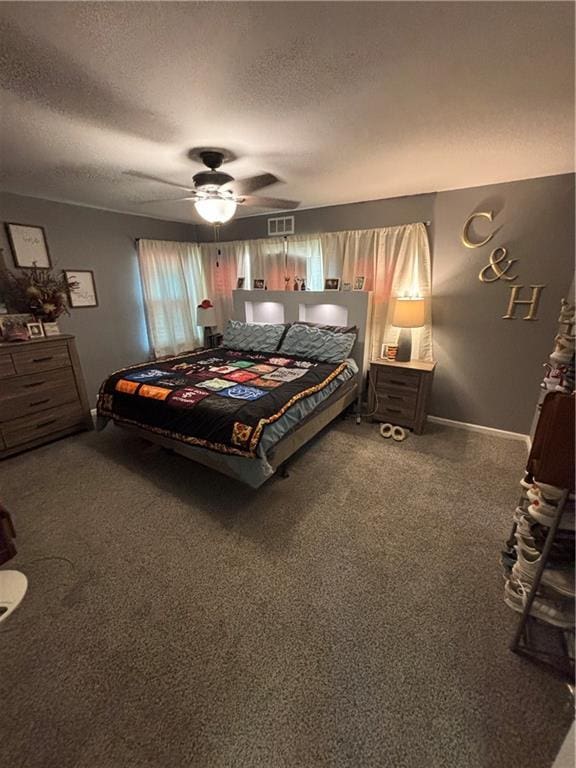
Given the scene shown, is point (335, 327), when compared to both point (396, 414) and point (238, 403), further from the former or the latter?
point (238, 403)

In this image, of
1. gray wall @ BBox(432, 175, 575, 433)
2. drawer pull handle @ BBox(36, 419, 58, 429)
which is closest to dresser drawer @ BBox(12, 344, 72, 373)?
drawer pull handle @ BBox(36, 419, 58, 429)

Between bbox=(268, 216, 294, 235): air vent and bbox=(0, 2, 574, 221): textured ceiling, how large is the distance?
1658 mm

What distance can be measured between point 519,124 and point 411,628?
2.65 m

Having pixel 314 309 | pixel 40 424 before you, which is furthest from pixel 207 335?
pixel 40 424

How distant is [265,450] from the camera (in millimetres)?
2078

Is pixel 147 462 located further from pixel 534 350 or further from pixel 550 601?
pixel 534 350

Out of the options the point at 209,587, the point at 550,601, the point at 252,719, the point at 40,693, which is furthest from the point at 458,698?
the point at 40,693

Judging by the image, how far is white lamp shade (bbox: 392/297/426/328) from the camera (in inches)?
118

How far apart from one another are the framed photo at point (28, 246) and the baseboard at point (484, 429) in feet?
15.0

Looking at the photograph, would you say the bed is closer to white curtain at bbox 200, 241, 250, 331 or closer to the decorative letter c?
the decorative letter c

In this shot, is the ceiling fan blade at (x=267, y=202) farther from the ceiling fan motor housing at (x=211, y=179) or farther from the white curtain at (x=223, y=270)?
the white curtain at (x=223, y=270)

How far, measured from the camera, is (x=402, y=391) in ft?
10.4

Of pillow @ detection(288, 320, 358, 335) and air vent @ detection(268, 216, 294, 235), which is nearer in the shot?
pillow @ detection(288, 320, 358, 335)

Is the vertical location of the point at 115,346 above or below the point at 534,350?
above
